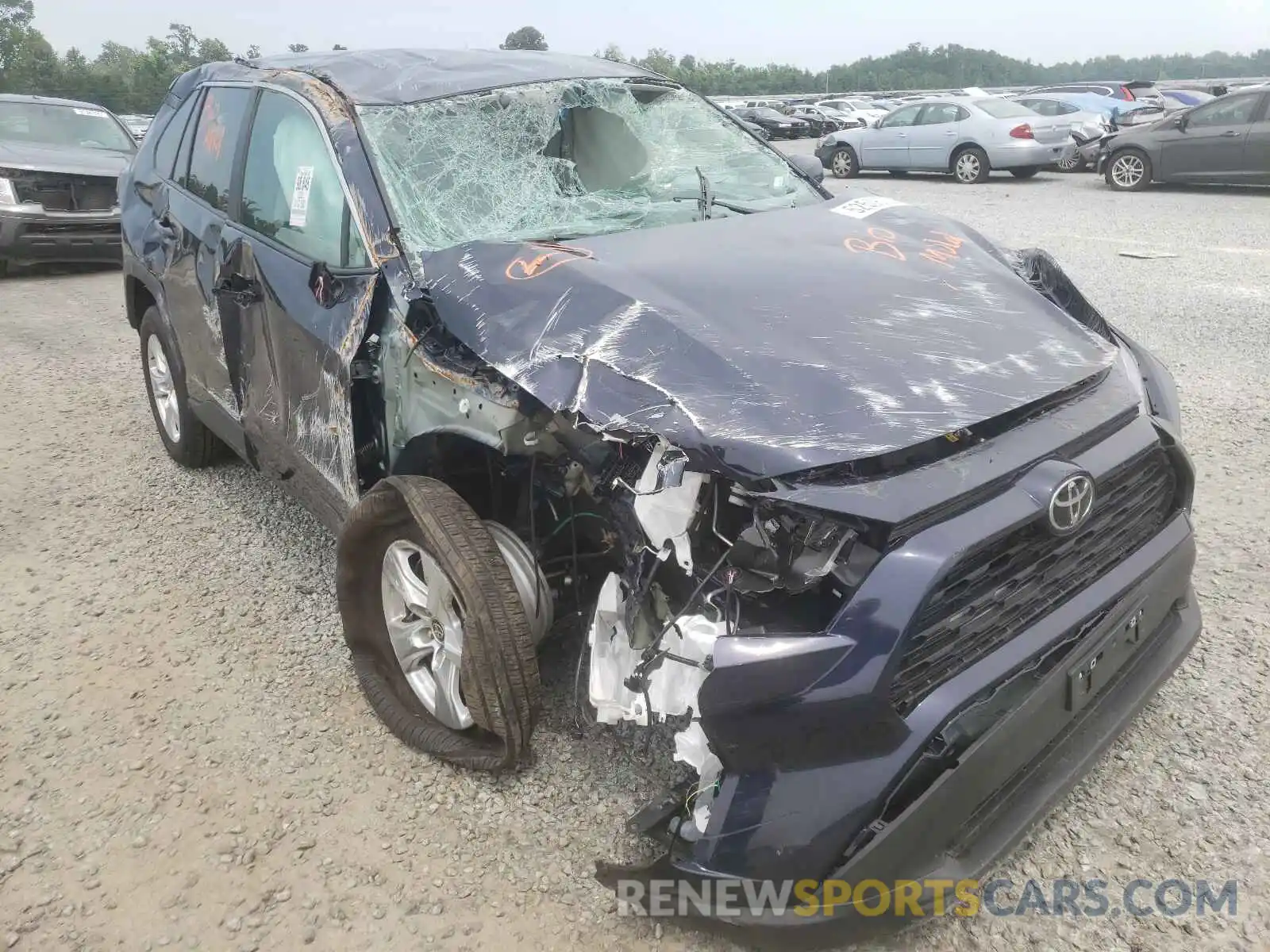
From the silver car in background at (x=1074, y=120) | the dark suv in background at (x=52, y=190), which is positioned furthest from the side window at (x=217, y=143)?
the silver car in background at (x=1074, y=120)

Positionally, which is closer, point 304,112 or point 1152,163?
point 304,112

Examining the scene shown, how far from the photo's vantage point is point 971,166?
51.3 feet

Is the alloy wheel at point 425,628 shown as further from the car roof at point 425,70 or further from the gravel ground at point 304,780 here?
the car roof at point 425,70

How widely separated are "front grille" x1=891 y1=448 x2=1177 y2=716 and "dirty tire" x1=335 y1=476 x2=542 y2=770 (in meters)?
0.95

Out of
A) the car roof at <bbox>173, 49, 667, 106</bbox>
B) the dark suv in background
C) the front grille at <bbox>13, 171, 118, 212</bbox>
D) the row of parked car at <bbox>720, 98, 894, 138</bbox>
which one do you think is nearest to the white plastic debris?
the car roof at <bbox>173, 49, 667, 106</bbox>

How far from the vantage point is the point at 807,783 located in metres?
1.78

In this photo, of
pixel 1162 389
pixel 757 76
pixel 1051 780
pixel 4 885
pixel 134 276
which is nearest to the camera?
pixel 1051 780

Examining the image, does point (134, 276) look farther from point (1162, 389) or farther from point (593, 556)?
point (1162, 389)

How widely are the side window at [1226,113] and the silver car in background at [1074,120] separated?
284cm

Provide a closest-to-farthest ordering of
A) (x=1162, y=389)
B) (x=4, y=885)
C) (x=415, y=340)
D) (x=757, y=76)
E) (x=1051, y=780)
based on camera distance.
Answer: (x=1051, y=780), (x=4, y=885), (x=415, y=340), (x=1162, y=389), (x=757, y=76)

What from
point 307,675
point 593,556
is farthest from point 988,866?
point 307,675

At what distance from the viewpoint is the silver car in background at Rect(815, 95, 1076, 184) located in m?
15.1

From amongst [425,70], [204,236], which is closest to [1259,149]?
[425,70]

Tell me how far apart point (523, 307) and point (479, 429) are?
0.33m
